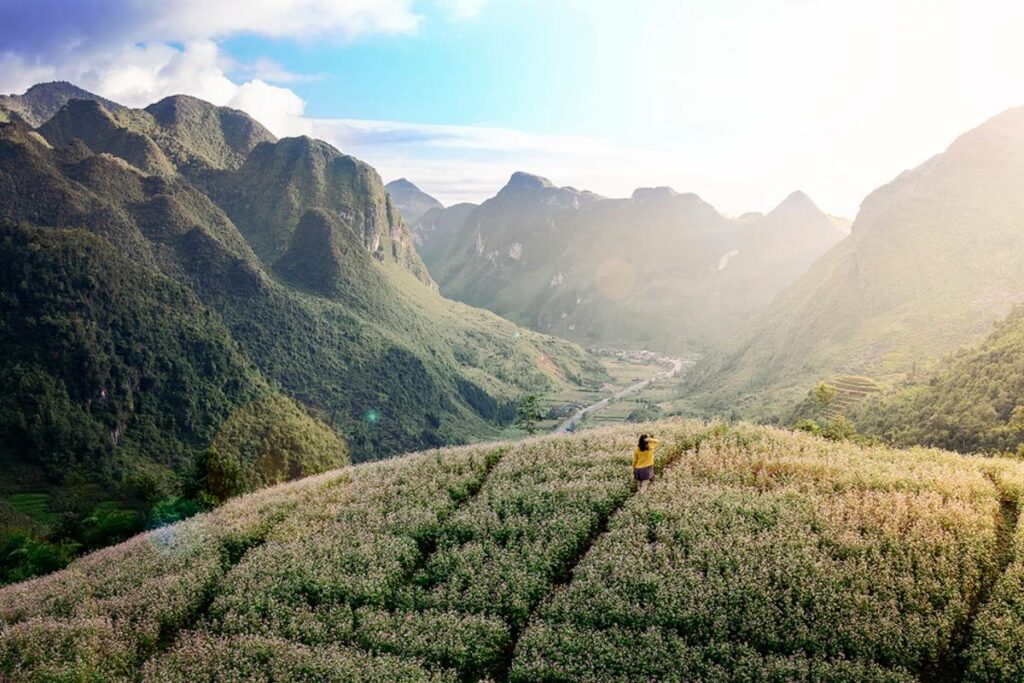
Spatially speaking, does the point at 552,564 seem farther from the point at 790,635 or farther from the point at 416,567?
the point at 790,635

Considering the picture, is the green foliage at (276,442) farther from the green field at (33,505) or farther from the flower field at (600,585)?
the flower field at (600,585)

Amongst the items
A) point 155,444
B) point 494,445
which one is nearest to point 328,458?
point 155,444

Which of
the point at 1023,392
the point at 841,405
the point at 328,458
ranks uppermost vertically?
the point at 1023,392

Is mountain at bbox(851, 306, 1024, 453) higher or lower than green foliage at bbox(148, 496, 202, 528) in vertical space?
higher

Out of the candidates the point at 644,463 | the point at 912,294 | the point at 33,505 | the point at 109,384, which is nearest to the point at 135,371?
the point at 109,384

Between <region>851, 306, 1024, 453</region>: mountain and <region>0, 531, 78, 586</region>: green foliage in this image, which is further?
<region>851, 306, 1024, 453</region>: mountain

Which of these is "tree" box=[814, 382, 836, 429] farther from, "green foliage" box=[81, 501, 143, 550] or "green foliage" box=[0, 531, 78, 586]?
"green foliage" box=[0, 531, 78, 586]

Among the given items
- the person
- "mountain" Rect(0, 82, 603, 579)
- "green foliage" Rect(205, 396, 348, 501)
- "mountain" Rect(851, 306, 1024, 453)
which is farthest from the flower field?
"green foliage" Rect(205, 396, 348, 501)
